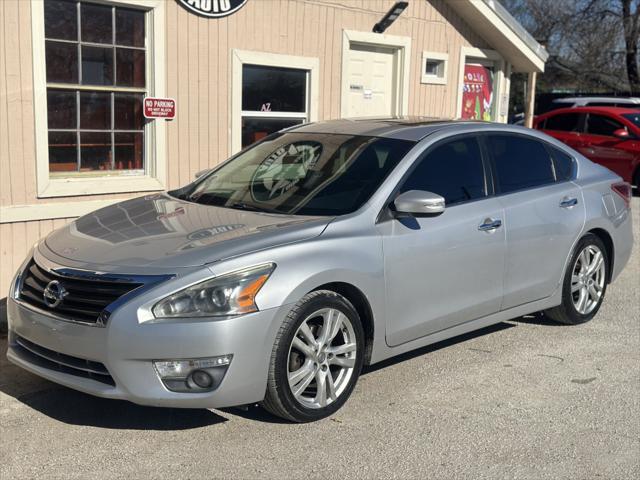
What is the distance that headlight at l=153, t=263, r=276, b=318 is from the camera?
12.7 feet

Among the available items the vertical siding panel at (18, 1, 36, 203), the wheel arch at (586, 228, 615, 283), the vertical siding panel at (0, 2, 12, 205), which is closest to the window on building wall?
the vertical siding panel at (18, 1, 36, 203)

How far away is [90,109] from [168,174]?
3.14ft

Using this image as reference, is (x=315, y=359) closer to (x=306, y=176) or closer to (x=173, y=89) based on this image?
(x=306, y=176)

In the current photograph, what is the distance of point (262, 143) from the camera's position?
234 inches

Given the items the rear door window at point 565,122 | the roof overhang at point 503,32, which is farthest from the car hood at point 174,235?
the rear door window at point 565,122

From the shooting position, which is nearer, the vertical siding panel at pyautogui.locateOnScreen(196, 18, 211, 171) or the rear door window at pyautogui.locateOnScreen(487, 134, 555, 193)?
the rear door window at pyautogui.locateOnScreen(487, 134, 555, 193)

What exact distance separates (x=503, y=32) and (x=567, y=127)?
249 inches

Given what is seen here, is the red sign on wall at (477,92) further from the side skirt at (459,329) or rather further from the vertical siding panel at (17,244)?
the vertical siding panel at (17,244)

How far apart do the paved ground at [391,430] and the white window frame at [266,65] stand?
3657mm

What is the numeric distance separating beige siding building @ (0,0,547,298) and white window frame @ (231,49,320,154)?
0.01 meters

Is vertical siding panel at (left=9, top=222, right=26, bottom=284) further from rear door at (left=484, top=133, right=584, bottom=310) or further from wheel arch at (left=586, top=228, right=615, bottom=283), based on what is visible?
wheel arch at (left=586, top=228, right=615, bottom=283)

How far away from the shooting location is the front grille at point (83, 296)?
3939 millimetres

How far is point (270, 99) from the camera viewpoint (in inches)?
336

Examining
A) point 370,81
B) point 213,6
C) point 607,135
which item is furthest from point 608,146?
point 213,6
